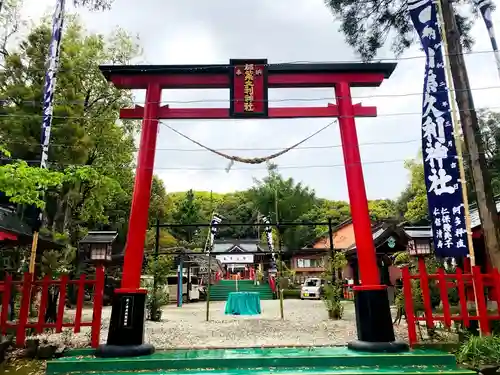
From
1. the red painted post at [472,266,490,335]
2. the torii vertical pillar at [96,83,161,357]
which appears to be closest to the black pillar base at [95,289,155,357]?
the torii vertical pillar at [96,83,161,357]

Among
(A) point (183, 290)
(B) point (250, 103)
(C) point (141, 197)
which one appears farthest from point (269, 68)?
(A) point (183, 290)

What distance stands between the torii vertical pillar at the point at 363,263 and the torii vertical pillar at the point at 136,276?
12.5 ft

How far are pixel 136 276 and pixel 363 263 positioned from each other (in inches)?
167

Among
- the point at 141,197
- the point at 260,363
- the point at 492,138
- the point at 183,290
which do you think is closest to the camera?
the point at 260,363

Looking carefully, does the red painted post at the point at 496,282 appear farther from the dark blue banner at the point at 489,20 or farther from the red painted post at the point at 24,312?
the red painted post at the point at 24,312

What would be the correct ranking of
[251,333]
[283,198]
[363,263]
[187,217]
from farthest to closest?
[187,217], [283,198], [251,333], [363,263]

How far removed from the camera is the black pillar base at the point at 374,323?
6551mm

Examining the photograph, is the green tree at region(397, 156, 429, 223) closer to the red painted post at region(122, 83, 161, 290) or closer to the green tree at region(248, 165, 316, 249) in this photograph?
the green tree at region(248, 165, 316, 249)

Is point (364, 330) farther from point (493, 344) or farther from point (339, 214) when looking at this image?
point (339, 214)

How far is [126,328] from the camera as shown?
22.0 ft

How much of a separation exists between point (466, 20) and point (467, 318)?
7843 mm

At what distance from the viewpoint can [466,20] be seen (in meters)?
10.2

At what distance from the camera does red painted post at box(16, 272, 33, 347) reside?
674cm

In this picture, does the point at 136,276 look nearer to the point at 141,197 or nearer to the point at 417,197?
the point at 141,197
